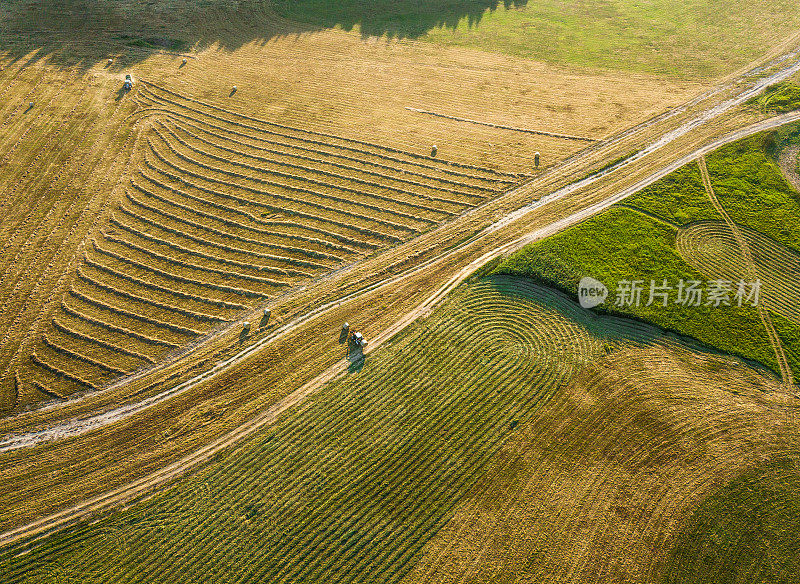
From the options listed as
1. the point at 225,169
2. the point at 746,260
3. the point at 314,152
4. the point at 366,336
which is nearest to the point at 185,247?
the point at 225,169

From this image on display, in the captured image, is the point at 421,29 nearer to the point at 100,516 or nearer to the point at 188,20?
the point at 188,20

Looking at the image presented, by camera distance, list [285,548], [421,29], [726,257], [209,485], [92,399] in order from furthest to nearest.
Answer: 1. [421,29]
2. [726,257]
3. [92,399]
4. [209,485]
5. [285,548]

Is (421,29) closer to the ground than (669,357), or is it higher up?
higher up

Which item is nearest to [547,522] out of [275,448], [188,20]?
[275,448]

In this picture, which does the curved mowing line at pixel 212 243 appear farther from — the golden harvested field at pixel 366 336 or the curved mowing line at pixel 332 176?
the curved mowing line at pixel 332 176

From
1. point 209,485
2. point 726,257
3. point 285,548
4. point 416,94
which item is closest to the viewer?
point 285,548

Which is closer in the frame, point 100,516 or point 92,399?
point 100,516

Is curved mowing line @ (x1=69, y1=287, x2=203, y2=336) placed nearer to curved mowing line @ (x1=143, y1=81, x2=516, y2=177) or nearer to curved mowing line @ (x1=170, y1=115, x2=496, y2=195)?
curved mowing line @ (x1=170, y1=115, x2=496, y2=195)
